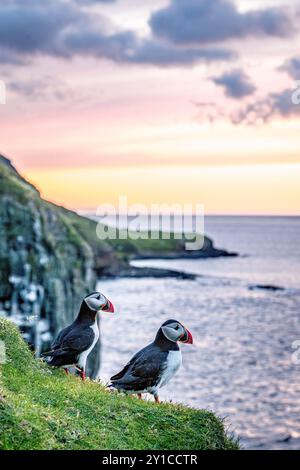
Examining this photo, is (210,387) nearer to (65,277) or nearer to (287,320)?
(65,277)

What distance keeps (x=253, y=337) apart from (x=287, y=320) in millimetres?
11994

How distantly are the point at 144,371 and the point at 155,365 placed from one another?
239 mm

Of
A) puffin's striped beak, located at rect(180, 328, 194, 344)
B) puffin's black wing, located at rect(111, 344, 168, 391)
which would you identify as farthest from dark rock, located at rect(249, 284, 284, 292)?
puffin's black wing, located at rect(111, 344, 168, 391)

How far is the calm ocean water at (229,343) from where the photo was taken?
4856cm

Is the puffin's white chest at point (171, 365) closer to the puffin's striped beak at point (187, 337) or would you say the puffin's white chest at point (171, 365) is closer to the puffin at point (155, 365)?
the puffin at point (155, 365)

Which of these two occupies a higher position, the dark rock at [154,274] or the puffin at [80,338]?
the puffin at [80,338]

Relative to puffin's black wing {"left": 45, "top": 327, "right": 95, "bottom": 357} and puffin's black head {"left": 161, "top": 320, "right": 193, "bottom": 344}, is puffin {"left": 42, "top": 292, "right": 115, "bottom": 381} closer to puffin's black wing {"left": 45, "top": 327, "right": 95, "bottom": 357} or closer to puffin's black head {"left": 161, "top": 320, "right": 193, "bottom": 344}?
puffin's black wing {"left": 45, "top": 327, "right": 95, "bottom": 357}

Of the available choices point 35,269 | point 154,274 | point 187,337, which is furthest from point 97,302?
point 154,274

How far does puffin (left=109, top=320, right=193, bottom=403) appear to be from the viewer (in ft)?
41.4

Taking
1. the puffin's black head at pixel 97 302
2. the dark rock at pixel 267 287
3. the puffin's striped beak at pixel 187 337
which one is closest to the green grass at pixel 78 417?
the puffin's striped beak at pixel 187 337

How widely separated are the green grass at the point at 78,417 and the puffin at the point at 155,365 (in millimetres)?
291

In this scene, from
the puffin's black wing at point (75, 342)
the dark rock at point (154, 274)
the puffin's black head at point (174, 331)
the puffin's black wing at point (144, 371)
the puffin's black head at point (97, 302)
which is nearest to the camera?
the puffin's black wing at point (144, 371)

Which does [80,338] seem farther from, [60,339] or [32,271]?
[32,271]
